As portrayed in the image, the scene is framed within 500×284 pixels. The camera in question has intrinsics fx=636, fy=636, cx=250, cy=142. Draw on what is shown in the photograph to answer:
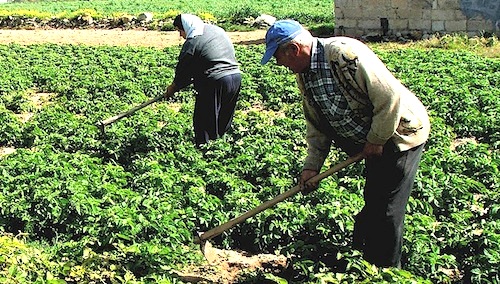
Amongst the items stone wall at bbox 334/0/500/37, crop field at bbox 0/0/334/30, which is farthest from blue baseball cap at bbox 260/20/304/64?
crop field at bbox 0/0/334/30

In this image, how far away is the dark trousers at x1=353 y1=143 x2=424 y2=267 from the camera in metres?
3.98

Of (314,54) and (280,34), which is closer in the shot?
(280,34)

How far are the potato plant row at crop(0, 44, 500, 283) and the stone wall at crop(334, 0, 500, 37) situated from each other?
8.21m

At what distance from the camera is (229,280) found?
15.8 ft

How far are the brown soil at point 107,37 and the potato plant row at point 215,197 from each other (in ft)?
38.9

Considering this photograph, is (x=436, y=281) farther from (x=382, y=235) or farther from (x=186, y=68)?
(x=186, y=68)

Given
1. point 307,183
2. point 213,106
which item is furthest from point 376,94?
point 213,106

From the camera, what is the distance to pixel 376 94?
362cm

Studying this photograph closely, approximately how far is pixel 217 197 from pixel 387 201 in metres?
2.15

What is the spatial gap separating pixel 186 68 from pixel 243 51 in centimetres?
853

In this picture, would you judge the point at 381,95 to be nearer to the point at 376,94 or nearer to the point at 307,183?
the point at 376,94

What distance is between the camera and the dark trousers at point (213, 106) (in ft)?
23.8

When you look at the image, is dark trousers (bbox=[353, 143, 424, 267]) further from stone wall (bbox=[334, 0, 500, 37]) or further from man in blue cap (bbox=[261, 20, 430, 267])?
stone wall (bbox=[334, 0, 500, 37])

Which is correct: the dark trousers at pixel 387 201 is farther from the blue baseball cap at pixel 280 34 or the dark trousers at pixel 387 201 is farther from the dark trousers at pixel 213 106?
the dark trousers at pixel 213 106
